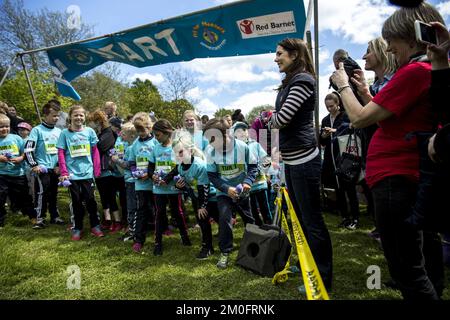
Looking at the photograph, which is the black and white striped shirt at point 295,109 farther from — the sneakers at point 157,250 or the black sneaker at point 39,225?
the black sneaker at point 39,225

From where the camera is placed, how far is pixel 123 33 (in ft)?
20.5

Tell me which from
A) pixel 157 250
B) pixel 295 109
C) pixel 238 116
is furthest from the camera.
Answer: pixel 238 116

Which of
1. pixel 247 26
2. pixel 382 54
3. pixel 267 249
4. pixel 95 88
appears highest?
pixel 95 88

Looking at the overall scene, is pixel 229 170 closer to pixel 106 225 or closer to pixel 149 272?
pixel 149 272

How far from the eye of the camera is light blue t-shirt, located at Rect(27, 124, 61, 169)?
19.0 feet

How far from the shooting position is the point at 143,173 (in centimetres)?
459

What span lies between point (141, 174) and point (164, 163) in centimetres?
41

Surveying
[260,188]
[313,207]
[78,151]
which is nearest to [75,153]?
[78,151]

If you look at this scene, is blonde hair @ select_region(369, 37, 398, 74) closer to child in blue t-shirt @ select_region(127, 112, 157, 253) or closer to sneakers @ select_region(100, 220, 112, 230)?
child in blue t-shirt @ select_region(127, 112, 157, 253)

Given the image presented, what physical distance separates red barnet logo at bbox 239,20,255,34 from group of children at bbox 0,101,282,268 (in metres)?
1.60

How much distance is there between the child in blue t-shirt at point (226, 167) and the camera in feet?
12.6

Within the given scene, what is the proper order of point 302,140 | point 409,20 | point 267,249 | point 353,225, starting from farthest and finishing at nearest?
point 353,225
point 267,249
point 302,140
point 409,20
